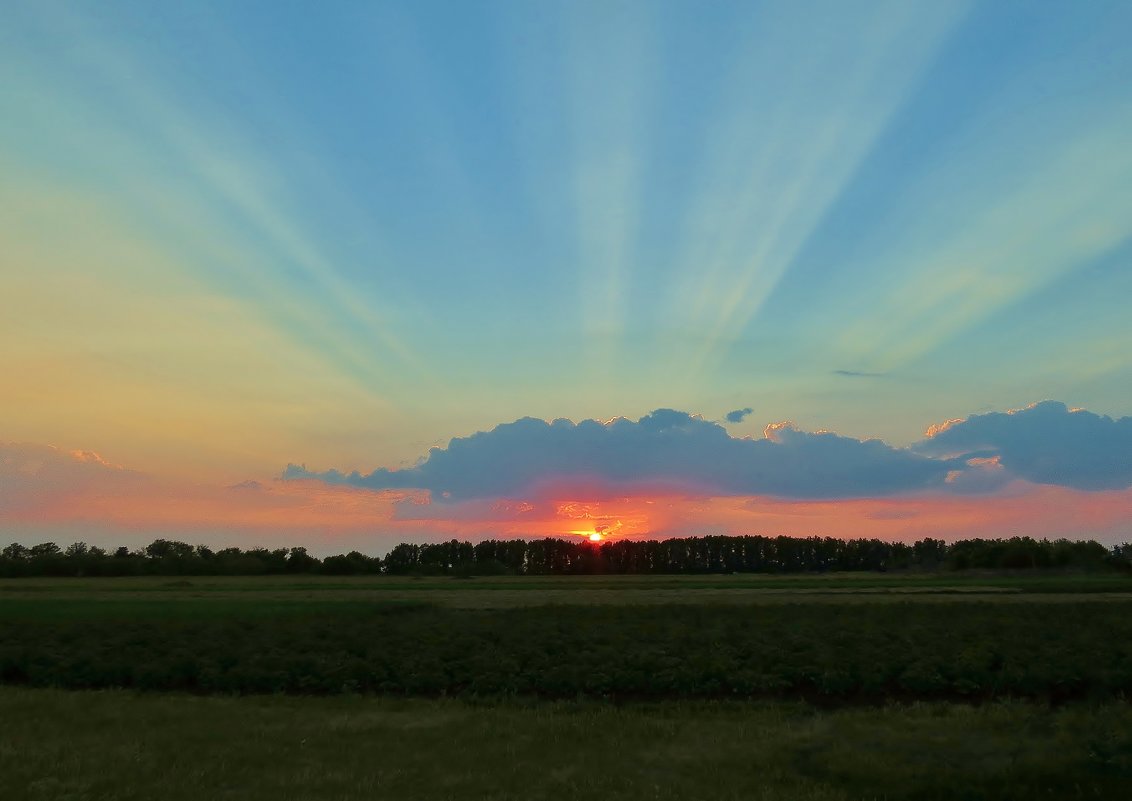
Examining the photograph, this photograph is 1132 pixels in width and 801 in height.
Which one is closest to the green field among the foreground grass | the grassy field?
the foreground grass

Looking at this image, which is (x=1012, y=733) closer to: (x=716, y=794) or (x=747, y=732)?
(x=747, y=732)

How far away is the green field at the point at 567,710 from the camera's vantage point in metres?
12.3

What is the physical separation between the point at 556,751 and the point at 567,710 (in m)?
4.27

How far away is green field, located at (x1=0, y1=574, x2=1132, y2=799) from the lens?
12.3 metres

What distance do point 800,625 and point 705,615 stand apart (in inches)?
374

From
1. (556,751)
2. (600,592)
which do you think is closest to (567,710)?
(556,751)

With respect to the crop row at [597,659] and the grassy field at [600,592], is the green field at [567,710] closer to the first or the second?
the crop row at [597,659]

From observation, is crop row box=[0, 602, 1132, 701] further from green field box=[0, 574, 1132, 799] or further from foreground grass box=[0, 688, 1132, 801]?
foreground grass box=[0, 688, 1132, 801]

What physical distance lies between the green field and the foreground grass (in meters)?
0.07

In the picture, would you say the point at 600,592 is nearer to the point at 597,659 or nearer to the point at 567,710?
the point at 597,659

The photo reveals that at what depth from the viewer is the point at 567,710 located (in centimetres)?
1859

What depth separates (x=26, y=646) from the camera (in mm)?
27047

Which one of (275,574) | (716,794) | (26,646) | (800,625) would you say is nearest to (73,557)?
(275,574)

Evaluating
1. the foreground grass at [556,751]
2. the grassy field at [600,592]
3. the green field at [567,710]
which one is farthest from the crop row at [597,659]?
the grassy field at [600,592]
